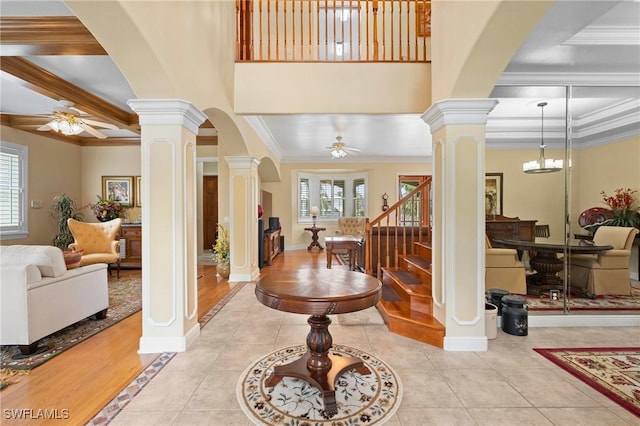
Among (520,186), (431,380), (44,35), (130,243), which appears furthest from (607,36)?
(130,243)

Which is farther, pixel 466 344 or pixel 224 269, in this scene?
pixel 224 269

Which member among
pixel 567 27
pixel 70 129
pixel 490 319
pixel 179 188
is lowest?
pixel 490 319

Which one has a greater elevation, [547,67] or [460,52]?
[547,67]

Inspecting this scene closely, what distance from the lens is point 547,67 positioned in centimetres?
312

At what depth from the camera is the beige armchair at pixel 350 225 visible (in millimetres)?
9031

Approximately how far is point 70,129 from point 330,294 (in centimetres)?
444

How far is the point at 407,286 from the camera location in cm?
342

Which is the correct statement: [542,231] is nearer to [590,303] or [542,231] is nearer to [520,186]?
[520,186]

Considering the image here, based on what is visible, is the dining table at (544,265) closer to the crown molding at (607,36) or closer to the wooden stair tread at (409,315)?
the wooden stair tread at (409,315)

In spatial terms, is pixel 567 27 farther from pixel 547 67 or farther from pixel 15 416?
pixel 15 416

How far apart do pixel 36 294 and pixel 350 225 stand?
24.4ft

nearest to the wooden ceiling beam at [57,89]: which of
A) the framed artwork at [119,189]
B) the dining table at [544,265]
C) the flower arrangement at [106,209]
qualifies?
the framed artwork at [119,189]

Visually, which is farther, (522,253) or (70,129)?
(522,253)

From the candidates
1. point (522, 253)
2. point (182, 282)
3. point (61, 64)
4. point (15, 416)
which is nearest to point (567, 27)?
point (522, 253)
